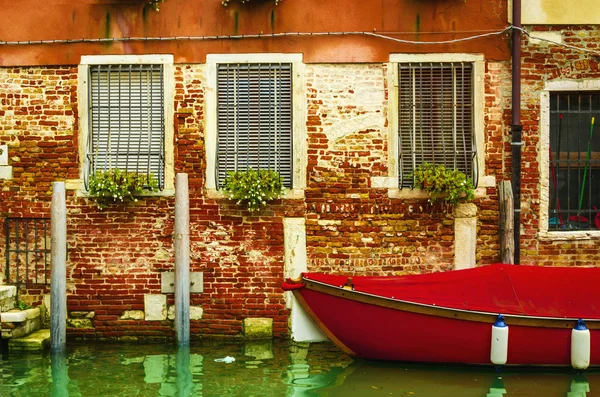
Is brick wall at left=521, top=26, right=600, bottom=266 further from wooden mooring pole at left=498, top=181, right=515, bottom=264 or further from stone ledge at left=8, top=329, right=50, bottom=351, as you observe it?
stone ledge at left=8, top=329, right=50, bottom=351

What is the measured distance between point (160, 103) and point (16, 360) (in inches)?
116

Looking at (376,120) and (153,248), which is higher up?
(376,120)

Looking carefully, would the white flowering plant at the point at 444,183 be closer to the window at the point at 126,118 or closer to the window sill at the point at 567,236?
the window sill at the point at 567,236

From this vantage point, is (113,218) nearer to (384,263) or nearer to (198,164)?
(198,164)

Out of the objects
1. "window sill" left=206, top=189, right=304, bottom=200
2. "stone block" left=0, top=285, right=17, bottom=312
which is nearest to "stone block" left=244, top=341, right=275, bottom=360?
"window sill" left=206, top=189, right=304, bottom=200

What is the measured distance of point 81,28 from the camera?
8.68 metres

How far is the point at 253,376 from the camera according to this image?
740cm

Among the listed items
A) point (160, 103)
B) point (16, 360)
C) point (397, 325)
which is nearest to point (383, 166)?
point (397, 325)

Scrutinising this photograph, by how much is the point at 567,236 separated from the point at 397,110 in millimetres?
2217

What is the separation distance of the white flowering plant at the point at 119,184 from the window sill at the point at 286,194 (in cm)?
57

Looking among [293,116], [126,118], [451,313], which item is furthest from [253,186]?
[451,313]

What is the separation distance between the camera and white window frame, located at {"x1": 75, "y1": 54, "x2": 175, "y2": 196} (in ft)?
28.4

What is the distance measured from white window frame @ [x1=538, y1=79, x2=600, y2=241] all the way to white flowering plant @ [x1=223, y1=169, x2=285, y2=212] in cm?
273

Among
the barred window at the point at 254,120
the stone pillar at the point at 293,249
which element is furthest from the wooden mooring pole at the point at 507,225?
the barred window at the point at 254,120
